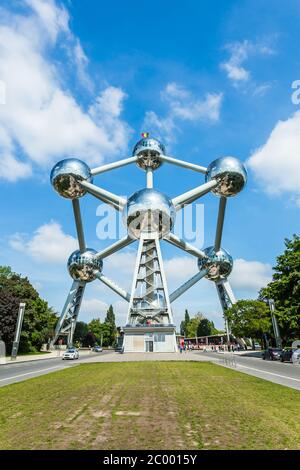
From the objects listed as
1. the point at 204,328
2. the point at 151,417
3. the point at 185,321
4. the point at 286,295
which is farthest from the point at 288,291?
the point at 185,321

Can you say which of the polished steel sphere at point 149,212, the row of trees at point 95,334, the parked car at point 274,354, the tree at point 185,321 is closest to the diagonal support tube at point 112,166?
the polished steel sphere at point 149,212

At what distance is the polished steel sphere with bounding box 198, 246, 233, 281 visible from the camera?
52656 mm

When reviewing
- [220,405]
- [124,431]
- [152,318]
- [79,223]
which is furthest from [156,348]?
[124,431]

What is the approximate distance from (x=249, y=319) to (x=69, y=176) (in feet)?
87.5

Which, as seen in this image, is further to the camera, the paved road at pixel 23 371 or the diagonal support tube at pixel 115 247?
the diagonal support tube at pixel 115 247

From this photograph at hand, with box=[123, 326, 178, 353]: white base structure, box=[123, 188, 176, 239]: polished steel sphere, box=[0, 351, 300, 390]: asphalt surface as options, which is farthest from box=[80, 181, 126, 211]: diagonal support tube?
box=[0, 351, 300, 390]: asphalt surface

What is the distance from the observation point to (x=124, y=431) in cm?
588

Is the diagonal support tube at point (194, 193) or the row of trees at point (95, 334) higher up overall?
the diagonal support tube at point (194, 193)

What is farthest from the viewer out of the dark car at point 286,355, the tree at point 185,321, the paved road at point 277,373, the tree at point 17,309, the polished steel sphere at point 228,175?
the tree at point 185,321

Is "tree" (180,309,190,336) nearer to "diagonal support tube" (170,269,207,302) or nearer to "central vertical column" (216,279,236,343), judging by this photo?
"central vertical column" (216,279,236,343)

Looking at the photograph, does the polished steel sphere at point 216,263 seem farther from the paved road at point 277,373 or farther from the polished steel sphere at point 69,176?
the paved road at point 277,373

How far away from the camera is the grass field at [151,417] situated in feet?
17.4
